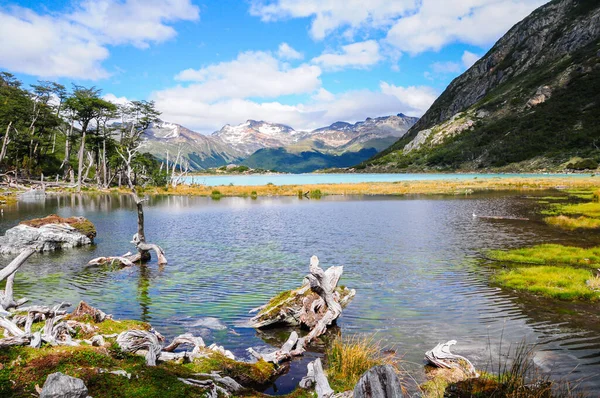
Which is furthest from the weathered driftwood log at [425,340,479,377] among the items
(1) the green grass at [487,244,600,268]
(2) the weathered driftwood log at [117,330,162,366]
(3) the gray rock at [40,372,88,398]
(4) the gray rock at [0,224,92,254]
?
(4) the gray rock at [0,224,92,254]

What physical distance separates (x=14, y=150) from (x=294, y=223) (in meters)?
82.1

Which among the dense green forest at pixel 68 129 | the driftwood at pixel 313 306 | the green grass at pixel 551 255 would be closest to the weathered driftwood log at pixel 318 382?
the driftwood at pixel 313 306

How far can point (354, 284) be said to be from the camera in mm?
22250

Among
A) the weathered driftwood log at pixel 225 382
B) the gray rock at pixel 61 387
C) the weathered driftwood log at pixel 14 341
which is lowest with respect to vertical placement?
the weathered driftwood log at pixel 225 382

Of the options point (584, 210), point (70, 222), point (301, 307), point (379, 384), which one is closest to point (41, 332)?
point (301, 307)

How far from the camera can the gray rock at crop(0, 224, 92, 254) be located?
29959 mm

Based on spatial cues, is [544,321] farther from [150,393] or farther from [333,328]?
[150,393]

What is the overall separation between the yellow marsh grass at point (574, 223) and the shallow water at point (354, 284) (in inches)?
89.1

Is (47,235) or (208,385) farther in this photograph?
(47,235)

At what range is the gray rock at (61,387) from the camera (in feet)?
17.1

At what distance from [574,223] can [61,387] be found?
1801 inches

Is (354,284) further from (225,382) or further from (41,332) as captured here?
(41,332)

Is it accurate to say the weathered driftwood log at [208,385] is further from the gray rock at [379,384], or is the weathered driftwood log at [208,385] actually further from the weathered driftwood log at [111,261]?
the weathered driftwood log at [111,261]

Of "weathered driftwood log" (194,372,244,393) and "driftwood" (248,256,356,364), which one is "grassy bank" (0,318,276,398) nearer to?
"weathered driftwood log" (194,372,244,393)
